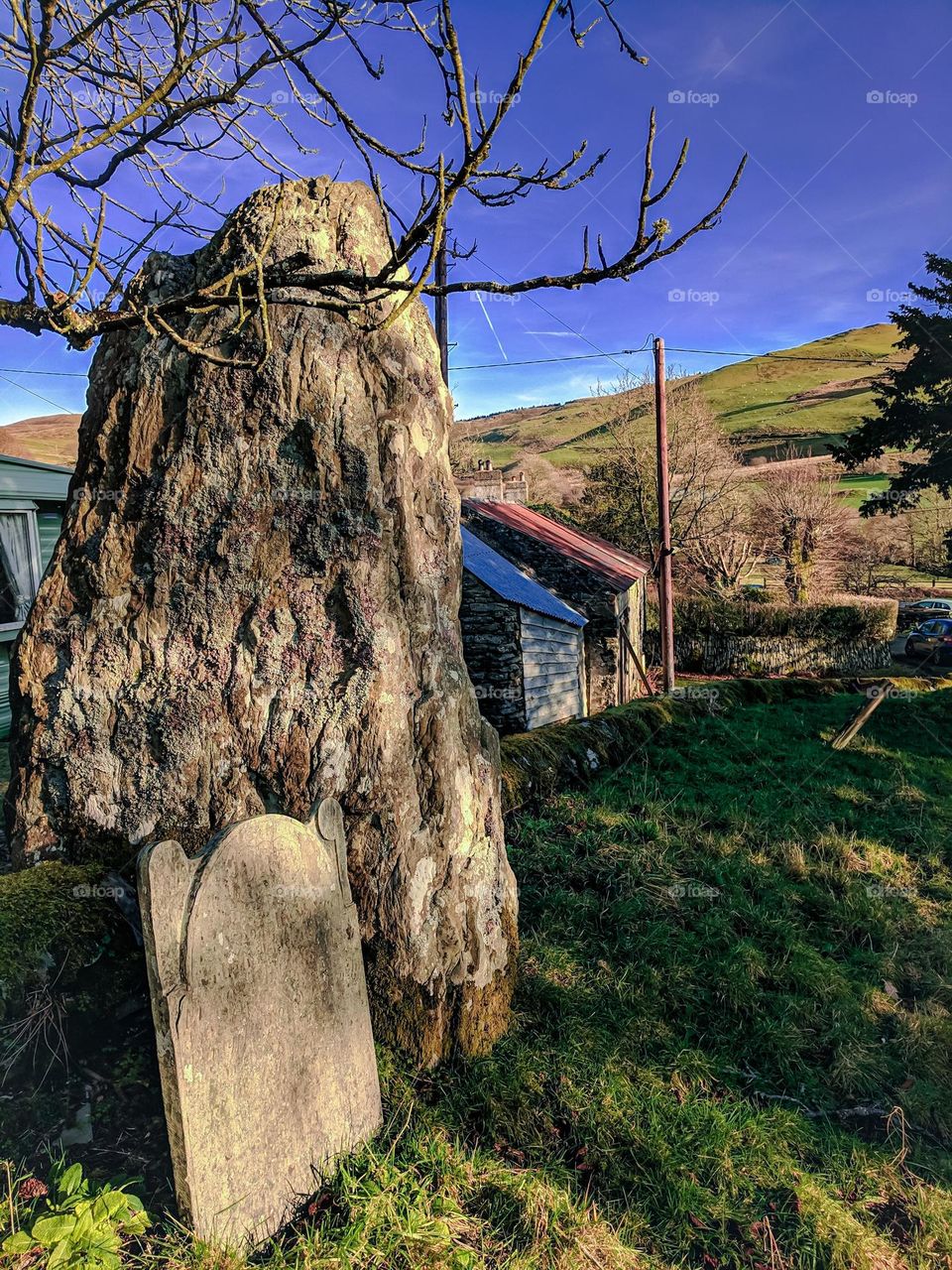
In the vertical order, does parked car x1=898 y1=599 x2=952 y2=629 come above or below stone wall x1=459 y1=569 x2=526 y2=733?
below

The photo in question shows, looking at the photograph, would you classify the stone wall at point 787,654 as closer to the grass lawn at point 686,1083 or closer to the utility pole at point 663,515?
the utility pole at point 663,515

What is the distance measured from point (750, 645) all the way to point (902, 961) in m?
20.3

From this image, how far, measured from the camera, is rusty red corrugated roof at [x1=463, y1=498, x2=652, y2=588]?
53.3ft

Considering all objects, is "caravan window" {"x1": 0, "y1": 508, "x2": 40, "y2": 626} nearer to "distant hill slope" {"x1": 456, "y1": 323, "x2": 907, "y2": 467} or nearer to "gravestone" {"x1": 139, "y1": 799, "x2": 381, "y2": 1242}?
"gravestone" {"x1": 139, "y1": 799, "x2": 381, "y2": 1242}

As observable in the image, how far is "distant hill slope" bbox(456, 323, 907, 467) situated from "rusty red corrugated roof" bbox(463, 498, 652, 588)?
42.0 metres

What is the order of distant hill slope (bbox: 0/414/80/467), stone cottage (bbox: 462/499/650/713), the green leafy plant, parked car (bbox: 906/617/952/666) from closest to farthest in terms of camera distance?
the green leafy plant
distant hill slope (bbox: 0/414/80/467)
stone cottage (bbox: 462/499/650/713)
parked car (bbox: 906/617/952/666)

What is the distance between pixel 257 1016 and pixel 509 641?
9292 millimetres

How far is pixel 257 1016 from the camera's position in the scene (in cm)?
249

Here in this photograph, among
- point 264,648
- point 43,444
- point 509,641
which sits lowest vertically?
point 509,641

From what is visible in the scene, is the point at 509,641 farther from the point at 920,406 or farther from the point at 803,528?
the point at 803,528

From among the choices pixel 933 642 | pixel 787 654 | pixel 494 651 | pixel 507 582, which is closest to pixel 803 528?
pixel 933 642

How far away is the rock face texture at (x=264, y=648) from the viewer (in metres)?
3.17

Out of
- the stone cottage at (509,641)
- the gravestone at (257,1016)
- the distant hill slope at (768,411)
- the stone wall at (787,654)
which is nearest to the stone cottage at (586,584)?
the stone cottage at (509,641)

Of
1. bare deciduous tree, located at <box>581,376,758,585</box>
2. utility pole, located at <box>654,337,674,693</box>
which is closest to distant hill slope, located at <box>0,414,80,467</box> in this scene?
utility pole, located at <box>654,337,674,693</box>
